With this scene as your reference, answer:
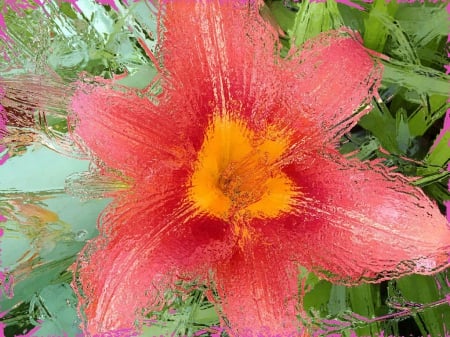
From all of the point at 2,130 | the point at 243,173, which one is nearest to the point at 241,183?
the point at 243,173

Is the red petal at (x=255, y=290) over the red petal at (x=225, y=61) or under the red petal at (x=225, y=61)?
under

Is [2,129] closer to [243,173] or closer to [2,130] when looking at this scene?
[2,130]

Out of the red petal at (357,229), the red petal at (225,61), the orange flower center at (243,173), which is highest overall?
the red petal at (225,61)

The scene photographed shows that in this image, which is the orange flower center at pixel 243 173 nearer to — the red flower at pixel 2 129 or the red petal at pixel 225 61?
the red petal at pixel 225 61

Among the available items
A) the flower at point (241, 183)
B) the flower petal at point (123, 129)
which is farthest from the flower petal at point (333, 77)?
the flower petal at point (123, 129)

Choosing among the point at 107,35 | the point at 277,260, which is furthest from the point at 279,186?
the point at 107,35

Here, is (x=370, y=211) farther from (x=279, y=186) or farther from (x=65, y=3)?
(x=65, y=3)

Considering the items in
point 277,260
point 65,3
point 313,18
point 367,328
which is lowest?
point 367,328
